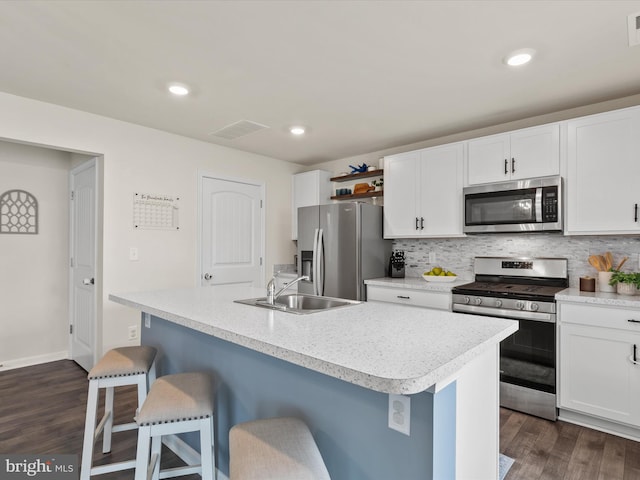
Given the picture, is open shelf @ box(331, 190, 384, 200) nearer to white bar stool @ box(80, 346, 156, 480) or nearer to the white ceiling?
the white ceiling

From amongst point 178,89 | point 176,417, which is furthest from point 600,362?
point 178,89

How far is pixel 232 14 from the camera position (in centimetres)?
179

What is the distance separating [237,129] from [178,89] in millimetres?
902

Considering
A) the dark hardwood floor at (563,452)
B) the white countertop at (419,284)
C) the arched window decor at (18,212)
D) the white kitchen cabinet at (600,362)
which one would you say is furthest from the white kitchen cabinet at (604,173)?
the arched window decor at (18,212)

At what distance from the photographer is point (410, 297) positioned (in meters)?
3.36

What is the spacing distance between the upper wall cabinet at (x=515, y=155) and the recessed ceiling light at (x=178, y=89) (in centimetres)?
239

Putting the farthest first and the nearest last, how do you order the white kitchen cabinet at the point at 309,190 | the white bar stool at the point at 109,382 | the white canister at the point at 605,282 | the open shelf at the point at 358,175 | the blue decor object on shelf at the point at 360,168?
1. the white kitchen cabinet at the point at 309,190
2. the blue decor object on shelf at the point at 360,168
3. the open shelf at the point at 358,175
4. the white canister at the point at 605,282
5. the white bar stool at the point at 109,382

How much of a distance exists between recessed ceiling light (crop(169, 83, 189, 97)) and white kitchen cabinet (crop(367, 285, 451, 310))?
7.75ft

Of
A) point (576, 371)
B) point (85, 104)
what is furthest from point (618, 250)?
point (85, 104)

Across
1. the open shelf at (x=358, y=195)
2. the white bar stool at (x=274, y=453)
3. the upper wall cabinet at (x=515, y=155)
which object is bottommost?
the white bar stool at (x=274, y=453)

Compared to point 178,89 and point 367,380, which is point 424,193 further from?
point 367,380

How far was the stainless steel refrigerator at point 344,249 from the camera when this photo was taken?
3680mm

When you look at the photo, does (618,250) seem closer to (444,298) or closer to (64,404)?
(444,298)

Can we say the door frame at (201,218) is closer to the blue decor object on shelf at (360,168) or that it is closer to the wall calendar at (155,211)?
the wall calendar at (155,211)
